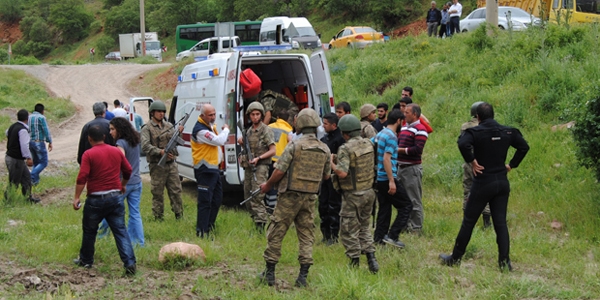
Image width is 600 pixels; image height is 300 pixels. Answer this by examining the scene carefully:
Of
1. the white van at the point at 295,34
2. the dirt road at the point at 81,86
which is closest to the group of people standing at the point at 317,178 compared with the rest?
the dirt road at the point at 81,86

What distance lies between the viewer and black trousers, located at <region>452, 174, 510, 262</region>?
608 centimetres

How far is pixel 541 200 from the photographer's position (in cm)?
862

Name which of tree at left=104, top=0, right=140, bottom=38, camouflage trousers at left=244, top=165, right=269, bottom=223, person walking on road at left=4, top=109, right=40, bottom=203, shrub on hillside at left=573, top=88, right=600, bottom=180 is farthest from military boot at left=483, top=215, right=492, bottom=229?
tree at left=104, top=0, right=140, bottom=38

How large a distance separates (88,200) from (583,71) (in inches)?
359

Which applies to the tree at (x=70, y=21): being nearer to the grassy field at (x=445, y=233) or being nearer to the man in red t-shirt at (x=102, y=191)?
the grassy field at (x=445, y=233)

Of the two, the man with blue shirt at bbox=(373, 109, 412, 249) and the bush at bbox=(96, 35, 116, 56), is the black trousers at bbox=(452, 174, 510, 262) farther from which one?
the bush at bbox=(96, 35, 116, 56)

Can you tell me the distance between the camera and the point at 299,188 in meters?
5.68

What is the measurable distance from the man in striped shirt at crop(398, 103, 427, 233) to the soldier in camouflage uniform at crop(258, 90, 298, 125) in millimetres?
2446

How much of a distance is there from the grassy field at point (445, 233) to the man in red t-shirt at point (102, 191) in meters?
0.32

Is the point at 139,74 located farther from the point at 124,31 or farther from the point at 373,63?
the point at 124,31

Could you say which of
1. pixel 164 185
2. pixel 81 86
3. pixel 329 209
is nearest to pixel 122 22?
pixel 81 86

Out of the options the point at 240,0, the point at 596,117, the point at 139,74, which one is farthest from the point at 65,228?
the point at 240,0

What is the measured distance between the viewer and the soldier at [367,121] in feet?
24.3

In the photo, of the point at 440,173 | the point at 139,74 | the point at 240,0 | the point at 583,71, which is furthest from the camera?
the point at 240,0
